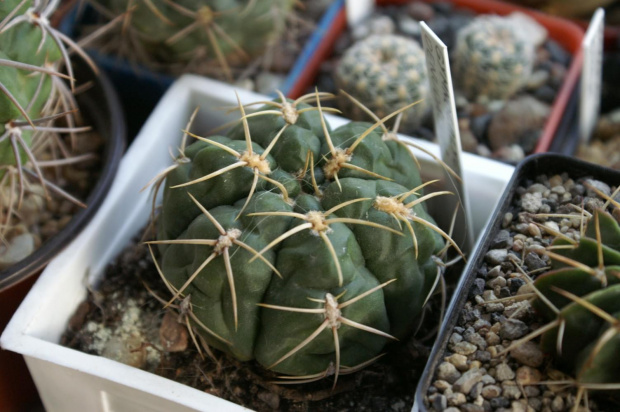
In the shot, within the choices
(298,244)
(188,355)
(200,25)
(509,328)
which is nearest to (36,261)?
(188,355)

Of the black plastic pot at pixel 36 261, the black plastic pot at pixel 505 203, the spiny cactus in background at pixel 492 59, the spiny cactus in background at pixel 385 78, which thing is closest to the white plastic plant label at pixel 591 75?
the spiny cactus in background at pixel 492 59

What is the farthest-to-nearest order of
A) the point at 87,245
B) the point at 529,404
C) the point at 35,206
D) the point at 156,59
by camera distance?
the point at 156,59
the point at 35,206
the point at 87,245
the point at 529,404

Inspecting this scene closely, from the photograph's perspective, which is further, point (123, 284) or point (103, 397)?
point (123, 284)

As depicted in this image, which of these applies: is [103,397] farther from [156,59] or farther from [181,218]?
[156,59]

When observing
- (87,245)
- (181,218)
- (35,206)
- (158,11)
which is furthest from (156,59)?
(181,218)

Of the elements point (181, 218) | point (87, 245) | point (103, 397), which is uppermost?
point (181, 218)

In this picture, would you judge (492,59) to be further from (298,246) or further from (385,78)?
(298,246)

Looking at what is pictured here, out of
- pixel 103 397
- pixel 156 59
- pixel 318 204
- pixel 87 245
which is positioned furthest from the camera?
pixel 156 59

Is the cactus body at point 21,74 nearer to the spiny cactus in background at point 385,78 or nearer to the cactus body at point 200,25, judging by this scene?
the cactus body at point 200,25
